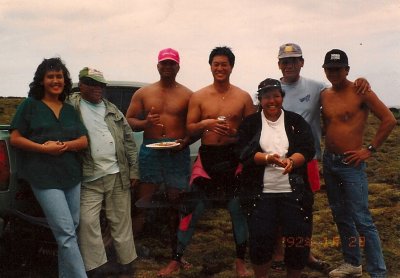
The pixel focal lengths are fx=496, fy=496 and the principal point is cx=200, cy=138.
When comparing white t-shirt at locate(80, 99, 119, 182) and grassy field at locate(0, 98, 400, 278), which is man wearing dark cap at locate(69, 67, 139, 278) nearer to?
white t-shirt at locate(80, 99, 119, 182)

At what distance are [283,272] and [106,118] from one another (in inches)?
85.7

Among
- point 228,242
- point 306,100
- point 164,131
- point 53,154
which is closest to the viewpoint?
point 53,154

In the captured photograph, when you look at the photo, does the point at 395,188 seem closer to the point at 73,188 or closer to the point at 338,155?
the point at 338,155

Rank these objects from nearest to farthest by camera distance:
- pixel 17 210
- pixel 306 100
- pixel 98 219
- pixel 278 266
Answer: pixel 17 210 → pixel 98 219 → pixel 306 100 → pixel 278 266

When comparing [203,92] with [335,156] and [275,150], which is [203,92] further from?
[335,156]

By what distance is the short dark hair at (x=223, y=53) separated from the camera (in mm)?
4394

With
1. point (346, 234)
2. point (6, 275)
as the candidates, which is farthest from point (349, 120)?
point (6, 275)

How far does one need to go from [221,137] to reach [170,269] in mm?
1278

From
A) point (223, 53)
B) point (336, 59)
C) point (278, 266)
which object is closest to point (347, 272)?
point (278, 266)


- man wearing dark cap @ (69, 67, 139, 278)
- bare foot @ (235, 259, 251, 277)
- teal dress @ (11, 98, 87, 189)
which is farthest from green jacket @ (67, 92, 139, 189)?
bare foot @ (235, 259, 251, 277)

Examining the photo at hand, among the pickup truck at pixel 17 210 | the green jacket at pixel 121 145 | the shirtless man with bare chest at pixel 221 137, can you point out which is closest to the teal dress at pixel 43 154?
the pickup truck at pixel 17 210

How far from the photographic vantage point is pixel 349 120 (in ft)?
14.2

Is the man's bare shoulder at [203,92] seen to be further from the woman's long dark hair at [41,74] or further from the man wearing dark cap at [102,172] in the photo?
the woman's long dark hair at [41,74]

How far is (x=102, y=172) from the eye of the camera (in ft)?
12.8
